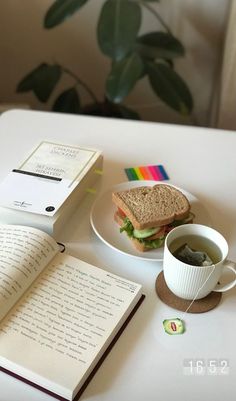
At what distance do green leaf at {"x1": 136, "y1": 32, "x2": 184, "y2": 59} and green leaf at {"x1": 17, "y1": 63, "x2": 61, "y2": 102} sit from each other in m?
0.29

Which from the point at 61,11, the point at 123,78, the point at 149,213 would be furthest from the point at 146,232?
the point at 61,11

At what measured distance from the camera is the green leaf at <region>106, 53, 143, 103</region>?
152 centimetres

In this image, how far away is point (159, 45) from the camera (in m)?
1.65

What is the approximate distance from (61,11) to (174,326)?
114 centimetres

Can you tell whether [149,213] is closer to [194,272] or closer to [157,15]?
[194,272]

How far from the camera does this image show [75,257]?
79 cm

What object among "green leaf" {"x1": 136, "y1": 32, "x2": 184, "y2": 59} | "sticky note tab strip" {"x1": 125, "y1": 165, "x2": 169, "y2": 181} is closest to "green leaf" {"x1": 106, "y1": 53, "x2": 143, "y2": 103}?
"green leaf" {"x1": 136, "y1": 32, "x2": 184, "y2": 59}

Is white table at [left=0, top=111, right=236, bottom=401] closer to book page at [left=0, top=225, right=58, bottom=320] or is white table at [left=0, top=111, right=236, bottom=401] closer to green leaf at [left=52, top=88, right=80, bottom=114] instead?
book page at [left=0, top=225, right=58, bottom=320]

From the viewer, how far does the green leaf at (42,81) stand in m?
1.65

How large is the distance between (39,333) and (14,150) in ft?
1.52

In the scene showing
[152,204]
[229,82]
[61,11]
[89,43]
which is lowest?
[229,82]

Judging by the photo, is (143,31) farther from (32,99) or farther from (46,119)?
(46,119)

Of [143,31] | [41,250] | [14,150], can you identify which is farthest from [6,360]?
[143,31]
